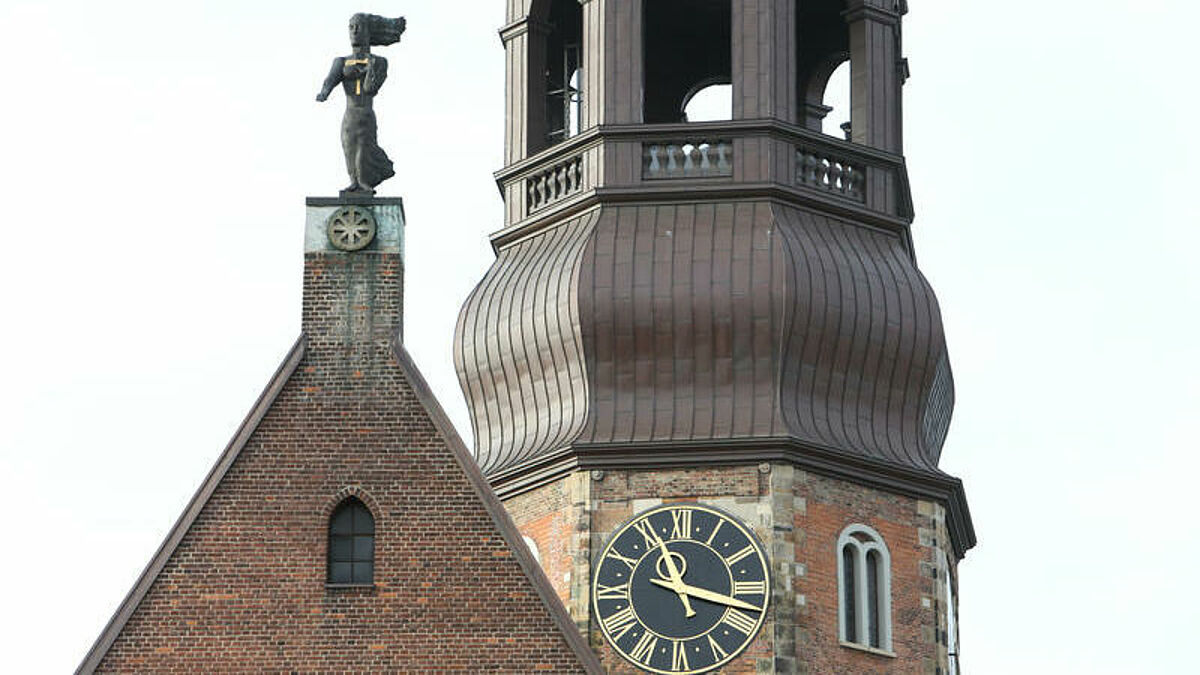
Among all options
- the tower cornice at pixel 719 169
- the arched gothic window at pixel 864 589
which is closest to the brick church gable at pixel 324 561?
the arched gothic window at pixel 864 589

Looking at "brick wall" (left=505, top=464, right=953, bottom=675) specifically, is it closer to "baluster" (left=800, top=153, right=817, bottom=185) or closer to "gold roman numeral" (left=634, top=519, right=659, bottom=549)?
"gold roman numeral" (left=634, top=519, right=659, bottom=549)

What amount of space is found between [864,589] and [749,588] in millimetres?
1503

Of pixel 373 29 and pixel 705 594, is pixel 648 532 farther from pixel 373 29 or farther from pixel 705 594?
pixel 373 29

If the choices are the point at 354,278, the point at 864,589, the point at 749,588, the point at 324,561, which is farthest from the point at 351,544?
the point at 864,589

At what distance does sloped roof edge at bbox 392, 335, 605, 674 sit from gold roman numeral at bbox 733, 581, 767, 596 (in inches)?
268

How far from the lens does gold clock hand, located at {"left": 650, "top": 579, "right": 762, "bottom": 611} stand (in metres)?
41.9

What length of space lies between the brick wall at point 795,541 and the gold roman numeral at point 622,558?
16 cm

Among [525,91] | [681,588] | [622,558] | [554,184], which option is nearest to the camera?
[681,588]

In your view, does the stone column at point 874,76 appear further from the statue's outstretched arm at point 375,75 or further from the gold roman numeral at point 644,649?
the statue's outstretched arm at point 375,75

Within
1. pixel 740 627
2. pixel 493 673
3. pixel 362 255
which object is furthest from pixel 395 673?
pixel 740 627

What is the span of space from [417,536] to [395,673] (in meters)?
1.31

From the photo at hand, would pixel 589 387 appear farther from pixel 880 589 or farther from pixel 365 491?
pixel 365 491

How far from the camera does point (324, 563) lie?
34.8 meters

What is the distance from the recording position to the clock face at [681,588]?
41.8m
